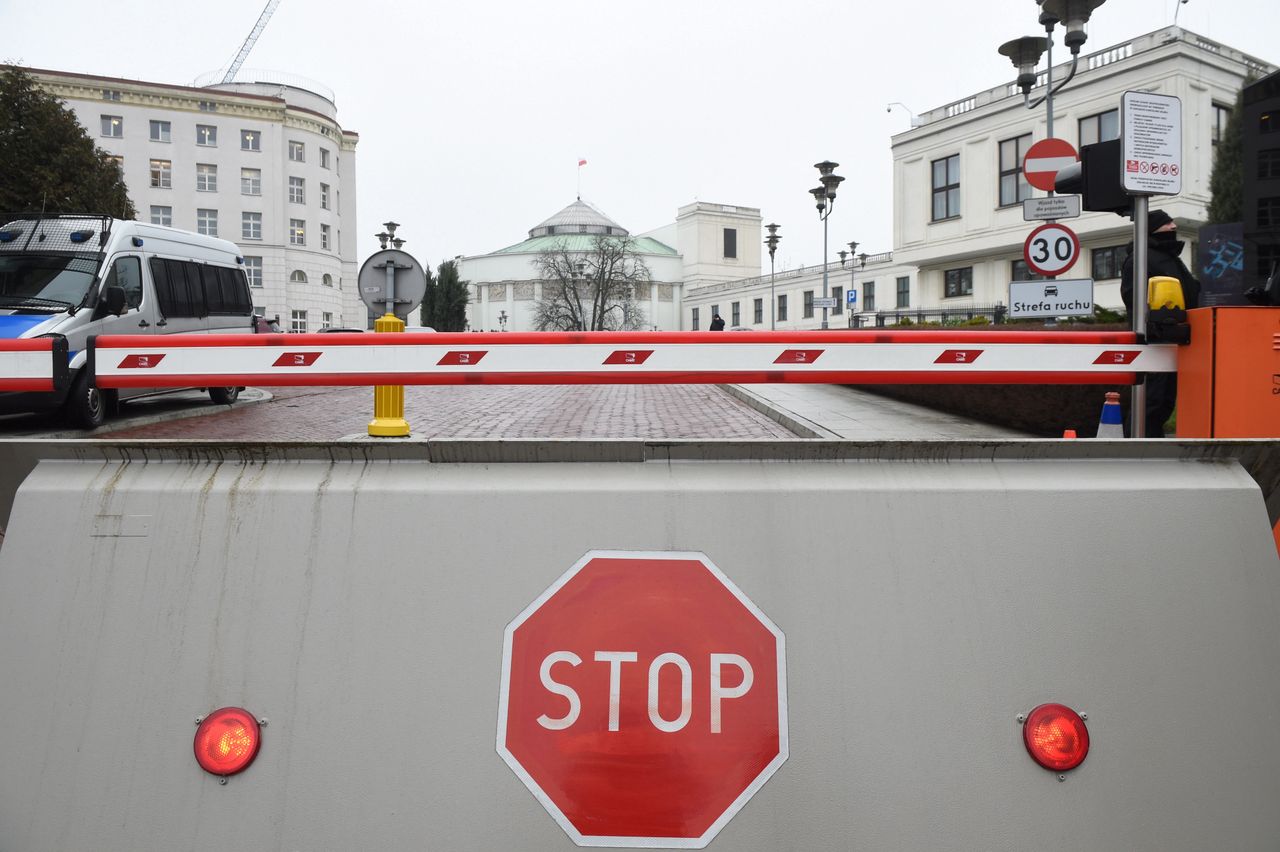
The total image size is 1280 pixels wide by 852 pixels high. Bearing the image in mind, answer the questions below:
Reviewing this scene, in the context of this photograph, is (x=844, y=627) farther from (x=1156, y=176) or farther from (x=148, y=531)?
(x=1156, y=176)

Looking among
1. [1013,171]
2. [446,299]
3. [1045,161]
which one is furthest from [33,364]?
[446,299]

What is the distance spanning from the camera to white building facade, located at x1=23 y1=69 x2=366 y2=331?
49375mm

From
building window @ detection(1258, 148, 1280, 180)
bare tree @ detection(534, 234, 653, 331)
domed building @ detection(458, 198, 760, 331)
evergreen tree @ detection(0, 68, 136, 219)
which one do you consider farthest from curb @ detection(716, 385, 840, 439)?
domed building @ detection(458, 198, 760, 331)

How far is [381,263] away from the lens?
28.4 feet

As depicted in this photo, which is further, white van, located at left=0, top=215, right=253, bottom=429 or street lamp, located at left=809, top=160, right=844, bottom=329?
street lamp, located at left=809, top=160, right=844, bottom=329

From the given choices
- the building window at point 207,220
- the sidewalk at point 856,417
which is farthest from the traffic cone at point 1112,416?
the building window at point 207,220

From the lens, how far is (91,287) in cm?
1194

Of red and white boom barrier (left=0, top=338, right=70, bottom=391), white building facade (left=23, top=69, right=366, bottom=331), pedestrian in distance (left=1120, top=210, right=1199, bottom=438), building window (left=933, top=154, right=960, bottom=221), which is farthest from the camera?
white building facade (left=23, top=69, right=366, bottom=331)

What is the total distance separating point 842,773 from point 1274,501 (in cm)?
117

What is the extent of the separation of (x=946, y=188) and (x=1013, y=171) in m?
3.72

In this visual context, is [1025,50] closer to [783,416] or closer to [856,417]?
[856,417]

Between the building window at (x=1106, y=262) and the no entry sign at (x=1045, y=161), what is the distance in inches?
1062

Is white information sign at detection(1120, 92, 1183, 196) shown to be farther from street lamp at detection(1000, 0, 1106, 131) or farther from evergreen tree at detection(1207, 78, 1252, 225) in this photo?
evergreen tree at detection(1207, 78, 1252, 225)

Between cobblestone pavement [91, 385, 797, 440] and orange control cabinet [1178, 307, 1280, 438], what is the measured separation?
590 cm
